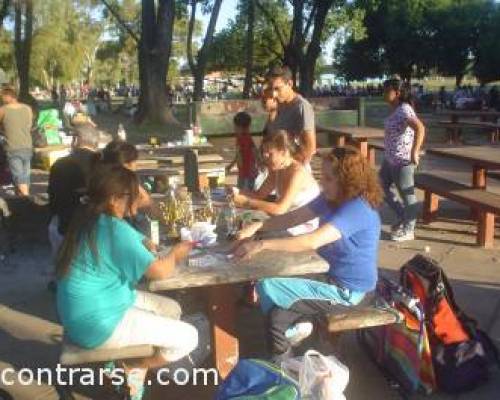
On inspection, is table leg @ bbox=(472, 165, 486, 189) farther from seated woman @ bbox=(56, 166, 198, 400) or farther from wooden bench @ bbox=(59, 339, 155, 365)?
wooden bench @ bbox=(59, 339, 155, 365)

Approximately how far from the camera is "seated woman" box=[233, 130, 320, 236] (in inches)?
180

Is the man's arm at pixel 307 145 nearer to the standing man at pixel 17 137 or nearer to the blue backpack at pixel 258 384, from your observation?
the blue backpack at pixel 258 384

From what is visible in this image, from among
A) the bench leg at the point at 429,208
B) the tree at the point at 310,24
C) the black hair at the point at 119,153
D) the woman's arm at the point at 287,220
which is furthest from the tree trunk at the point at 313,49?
the woman's arm at the point at 287,220

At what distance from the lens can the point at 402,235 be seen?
696 centimetres

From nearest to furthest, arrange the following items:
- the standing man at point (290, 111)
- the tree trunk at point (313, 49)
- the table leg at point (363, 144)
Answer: the standing man at point (290, 111) → the table leg at point (363, 144) → the tree trunk at point (313, 49)

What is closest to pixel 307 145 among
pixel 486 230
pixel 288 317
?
pixel 486 230

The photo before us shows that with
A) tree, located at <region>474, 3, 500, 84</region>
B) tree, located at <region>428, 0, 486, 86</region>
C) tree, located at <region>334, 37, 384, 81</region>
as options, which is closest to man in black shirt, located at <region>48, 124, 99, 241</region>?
tree, located at <region>474, 3, 500, 84</region>

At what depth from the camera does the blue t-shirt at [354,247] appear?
137 inches

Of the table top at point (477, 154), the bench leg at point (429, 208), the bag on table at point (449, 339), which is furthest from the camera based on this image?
the bench leg at point (429, 208)

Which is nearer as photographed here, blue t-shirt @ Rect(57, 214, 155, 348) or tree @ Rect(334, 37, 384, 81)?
blue t-shirt @ Rect(57, 214, 155, 348)

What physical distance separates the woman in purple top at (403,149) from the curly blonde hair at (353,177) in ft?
11.0

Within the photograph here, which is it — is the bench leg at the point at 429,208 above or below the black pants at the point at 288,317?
below

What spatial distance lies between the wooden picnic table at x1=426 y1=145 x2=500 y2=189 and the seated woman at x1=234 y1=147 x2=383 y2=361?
348cm

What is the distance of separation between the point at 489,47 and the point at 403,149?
49.8m
